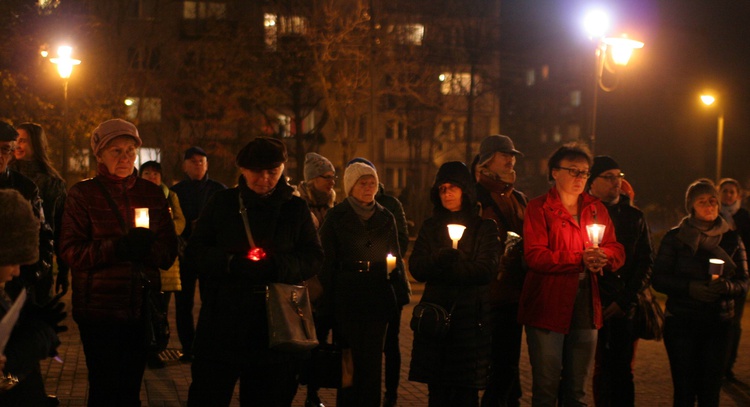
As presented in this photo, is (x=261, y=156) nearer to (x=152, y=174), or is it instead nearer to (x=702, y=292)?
(x=702, y=292)

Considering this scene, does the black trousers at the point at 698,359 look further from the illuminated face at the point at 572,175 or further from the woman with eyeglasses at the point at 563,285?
the illuminated face at the point at 572,175

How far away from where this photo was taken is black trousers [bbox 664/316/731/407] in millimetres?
7438

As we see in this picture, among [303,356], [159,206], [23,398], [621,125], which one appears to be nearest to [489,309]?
[303,356]

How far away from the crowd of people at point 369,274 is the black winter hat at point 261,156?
0.04 feet

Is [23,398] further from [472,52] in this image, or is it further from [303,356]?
[472,52]

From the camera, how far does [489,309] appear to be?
6.84 metres

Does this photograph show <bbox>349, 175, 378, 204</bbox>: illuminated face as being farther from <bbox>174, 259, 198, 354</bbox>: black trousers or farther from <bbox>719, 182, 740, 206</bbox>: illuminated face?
<bbox>719, 182, 740, 206</bbox>: illuminated face

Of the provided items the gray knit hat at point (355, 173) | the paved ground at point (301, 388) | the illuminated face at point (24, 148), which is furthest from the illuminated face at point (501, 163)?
the illuminated face at point (24, 148)

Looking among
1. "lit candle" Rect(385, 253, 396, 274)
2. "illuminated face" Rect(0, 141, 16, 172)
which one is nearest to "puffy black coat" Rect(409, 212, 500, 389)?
"lit candle" Rect(385, 253, 396, 274)

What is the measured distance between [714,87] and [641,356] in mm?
52456

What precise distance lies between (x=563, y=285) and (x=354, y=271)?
1609 millimetres

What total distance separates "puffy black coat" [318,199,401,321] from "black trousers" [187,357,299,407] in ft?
5.17

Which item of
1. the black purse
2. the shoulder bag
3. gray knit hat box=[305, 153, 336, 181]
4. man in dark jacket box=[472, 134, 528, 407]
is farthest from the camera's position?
gray knit hat box=[305, 153, 336, 181]

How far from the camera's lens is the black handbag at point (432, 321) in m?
6.54
